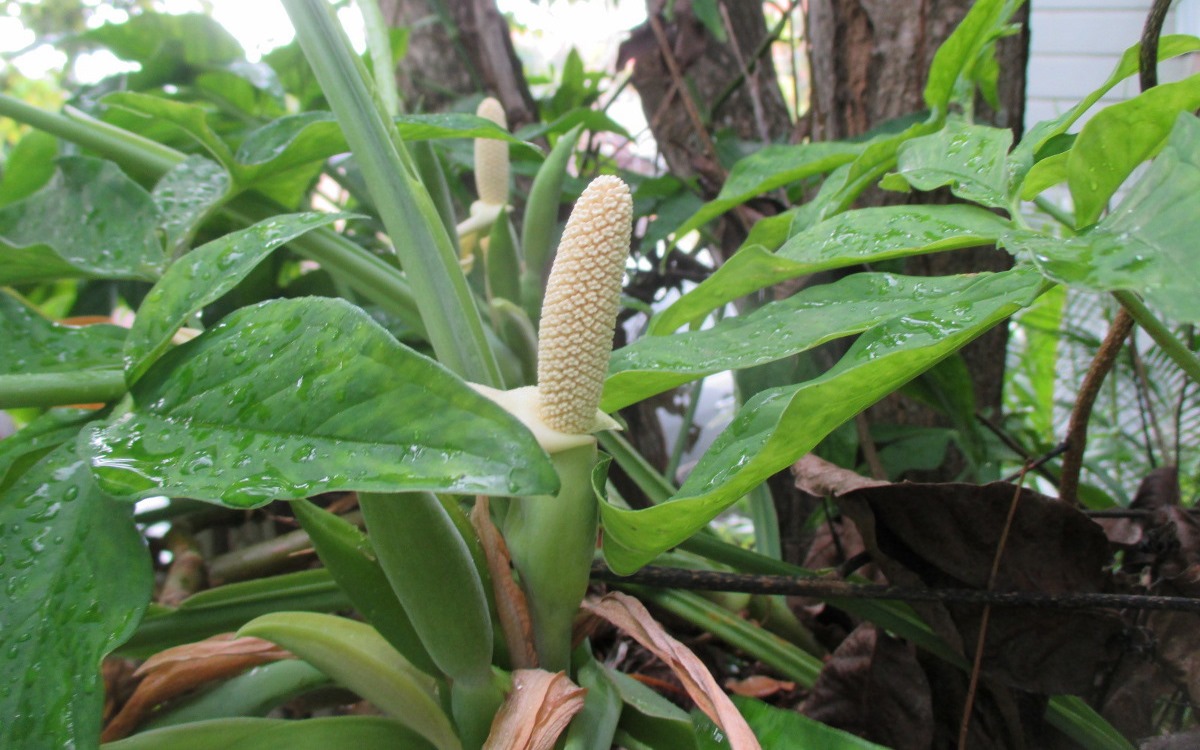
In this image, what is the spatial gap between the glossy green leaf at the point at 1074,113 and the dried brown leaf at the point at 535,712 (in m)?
0.28

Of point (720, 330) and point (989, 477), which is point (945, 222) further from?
point (989, 477)

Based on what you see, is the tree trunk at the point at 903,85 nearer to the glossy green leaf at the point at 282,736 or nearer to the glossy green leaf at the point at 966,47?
the glossy green leaf at the point at 966,47

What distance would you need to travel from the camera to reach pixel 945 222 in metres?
0.32

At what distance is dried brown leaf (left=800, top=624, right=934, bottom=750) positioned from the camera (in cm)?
42

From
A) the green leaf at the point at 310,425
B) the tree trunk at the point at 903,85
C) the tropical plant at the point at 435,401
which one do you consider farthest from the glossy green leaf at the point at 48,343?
the tree trunk at the point at 903,85

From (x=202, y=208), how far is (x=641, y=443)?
0.56 metres

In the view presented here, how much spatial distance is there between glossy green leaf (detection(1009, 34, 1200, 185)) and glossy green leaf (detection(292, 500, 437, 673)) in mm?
316

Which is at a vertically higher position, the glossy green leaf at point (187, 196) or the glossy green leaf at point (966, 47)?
the glossy green leaf at point (966, 47)

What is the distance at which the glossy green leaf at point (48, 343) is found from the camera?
0.37m

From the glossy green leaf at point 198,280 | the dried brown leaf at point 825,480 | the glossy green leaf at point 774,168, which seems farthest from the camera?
the glossy green leaf at point 774,168

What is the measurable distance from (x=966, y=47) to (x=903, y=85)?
24 centimetres

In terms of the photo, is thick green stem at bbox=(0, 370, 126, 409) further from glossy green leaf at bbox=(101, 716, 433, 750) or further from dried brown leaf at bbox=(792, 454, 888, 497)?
dried brown leaf at bbox=(792, 454, 888, 497)

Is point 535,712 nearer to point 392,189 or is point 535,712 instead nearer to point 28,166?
point 392,189

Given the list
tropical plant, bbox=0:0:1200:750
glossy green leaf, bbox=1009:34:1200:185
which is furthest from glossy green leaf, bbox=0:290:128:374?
glossy green leaf, bbox=1009:34:1200:185
